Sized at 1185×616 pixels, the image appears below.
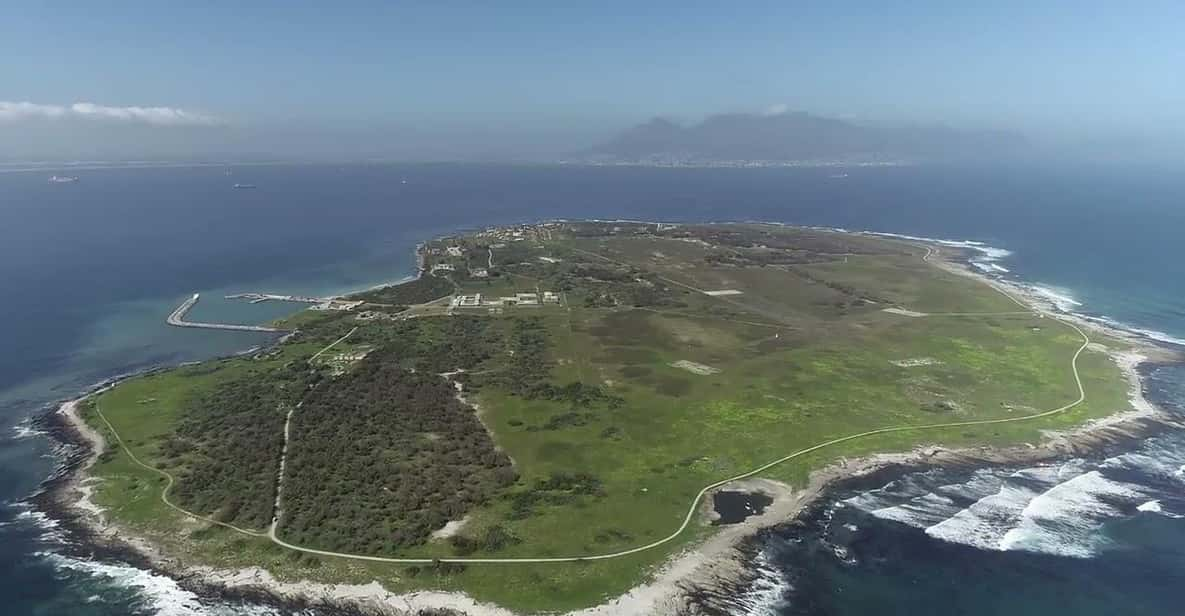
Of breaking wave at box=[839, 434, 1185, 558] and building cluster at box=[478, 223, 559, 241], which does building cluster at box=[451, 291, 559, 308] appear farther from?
breaking wave at box=[839, 434, 1185, 558]

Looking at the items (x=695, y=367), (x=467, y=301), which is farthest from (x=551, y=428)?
(x=467, y=301)

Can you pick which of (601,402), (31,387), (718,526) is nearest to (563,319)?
(601,402)

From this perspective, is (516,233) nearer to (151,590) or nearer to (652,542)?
(652,542)

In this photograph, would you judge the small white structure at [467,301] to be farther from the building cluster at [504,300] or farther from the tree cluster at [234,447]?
the tree cluster at [234,447]

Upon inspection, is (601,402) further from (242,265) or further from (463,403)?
(242,265)

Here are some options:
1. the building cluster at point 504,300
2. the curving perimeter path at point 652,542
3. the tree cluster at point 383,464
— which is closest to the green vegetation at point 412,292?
the building cluster at point 504,300

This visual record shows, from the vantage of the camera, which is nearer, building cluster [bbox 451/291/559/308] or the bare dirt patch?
the bare dirt patch

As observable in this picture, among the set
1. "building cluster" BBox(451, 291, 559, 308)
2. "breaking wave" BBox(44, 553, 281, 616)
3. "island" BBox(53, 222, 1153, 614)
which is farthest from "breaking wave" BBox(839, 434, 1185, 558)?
"building cluster" BBox(451, 291, 559, 308)

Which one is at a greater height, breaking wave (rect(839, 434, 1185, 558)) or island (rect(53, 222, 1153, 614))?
island (rect(53, 222, 1153, 614))
